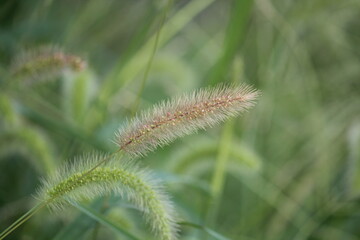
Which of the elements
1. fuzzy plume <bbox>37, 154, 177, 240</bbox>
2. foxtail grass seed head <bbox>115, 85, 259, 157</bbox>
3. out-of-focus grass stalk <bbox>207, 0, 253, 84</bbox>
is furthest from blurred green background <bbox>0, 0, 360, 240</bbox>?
foxtail grass seed head <bbox>115, 85, 259, 157</bbox>

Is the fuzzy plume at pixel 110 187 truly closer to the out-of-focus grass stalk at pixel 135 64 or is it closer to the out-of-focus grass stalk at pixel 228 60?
the out-of-focus grass stalk at pixel 228 60

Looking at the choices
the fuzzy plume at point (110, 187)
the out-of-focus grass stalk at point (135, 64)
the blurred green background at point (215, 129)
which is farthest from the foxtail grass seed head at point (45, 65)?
the out-of-focus grass stalk at point (135, 64)

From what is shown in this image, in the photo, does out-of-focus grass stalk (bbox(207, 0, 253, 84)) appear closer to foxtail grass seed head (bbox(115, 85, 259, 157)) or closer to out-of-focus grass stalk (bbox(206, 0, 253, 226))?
out-of-focus grass stalk (bbox(206, 0, 253, 226))

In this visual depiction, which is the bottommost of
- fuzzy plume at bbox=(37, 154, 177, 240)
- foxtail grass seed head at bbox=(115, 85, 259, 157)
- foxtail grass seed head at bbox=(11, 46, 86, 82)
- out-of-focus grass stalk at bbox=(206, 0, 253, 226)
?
fuzzy plume at bbox=(37, 154, 177, 240)

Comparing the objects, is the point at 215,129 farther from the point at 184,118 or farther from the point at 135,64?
the point at 184,118

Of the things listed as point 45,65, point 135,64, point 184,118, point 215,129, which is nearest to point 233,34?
point 135,64
